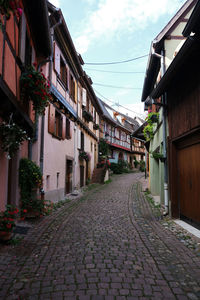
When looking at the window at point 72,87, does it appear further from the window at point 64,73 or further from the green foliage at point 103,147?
the green foliage at point 103,147

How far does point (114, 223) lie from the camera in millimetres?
6117

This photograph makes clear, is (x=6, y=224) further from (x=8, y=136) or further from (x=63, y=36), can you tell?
(x=63, y=36)

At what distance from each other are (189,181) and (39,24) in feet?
18.4

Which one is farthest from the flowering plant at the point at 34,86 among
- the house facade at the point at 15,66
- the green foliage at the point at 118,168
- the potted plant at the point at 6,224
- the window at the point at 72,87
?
the green foliage at the point at 118,168

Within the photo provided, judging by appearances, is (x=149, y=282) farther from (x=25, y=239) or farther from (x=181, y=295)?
(x=25, y=239)

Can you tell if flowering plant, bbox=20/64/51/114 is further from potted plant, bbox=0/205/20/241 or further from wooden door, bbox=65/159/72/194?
wooden door, bbox=65/159/72/194

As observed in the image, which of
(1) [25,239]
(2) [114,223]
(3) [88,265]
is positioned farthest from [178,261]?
(1) [25,239]

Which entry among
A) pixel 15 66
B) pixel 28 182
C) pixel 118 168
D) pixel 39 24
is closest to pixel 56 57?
pixel 39 24

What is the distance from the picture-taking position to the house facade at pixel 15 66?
454 centimetres

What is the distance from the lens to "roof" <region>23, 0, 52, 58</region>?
5.95 meters

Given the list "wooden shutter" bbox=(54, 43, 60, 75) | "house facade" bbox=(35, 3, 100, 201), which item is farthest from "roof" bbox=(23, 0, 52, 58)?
"wooden shutter" bbox=(54, 43, 60, 75)

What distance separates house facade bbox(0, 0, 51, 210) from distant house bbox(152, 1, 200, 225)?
10.4 ft

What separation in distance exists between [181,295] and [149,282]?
0.41 metres

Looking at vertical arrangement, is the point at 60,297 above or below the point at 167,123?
below
